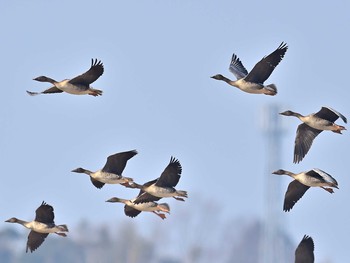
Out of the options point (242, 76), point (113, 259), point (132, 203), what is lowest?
point (132, 203)

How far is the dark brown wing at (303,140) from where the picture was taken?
35000 millimetres

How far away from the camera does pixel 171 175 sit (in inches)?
1336

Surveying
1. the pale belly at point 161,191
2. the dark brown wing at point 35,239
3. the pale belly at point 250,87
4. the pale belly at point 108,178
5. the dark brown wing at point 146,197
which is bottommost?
the dark brown wing at point 35,239

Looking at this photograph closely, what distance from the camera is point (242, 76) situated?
3634 centimetres

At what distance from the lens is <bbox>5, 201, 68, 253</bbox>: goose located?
33.4 metres

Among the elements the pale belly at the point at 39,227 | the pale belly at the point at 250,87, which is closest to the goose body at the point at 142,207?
the pale belly at the point at 39,227

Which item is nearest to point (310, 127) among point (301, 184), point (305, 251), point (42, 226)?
point (301, 184)

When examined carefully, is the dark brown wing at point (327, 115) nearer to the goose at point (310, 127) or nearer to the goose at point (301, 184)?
the goose at point (310, 127)

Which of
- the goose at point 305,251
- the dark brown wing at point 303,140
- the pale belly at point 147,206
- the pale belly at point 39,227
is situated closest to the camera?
the goose at point 305,251

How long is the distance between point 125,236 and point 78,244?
9326 mm

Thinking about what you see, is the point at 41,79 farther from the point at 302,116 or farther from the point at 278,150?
the point at 278,150

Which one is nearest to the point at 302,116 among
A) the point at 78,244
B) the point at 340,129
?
the point at 340,129

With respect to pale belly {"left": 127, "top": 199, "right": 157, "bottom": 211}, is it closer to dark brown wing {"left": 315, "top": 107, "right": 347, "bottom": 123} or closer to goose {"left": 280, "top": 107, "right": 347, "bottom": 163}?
goose {"left": 280, "top": 107, "right": 347, "bottom": 163}

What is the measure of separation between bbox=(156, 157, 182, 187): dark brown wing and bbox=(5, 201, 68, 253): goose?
2090 mm
